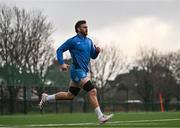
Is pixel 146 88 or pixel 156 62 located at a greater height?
pixel 156 62

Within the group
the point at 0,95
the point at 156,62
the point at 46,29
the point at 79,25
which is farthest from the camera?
the point at 156,62

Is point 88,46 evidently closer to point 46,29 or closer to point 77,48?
point 77,48

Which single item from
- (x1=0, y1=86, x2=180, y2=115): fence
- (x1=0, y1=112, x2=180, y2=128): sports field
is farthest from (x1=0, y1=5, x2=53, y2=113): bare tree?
(x1=0, y1=112, x2=180, y2=128): sports field

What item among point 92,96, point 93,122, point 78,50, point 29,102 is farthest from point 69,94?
point 29,102

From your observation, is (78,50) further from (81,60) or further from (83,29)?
(83,29)

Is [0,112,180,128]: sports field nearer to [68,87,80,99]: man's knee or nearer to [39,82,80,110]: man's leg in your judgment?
[39,82,80,110]: man's leg

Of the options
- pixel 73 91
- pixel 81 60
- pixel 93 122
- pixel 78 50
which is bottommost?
pixel 93 122

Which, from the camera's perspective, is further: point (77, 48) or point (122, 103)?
point (122, 103)

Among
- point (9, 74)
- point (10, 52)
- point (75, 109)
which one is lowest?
point (75, 109)

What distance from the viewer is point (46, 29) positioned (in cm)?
5822

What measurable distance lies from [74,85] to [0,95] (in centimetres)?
2658

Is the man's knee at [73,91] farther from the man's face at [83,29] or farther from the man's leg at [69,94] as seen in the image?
the man's face at [83,29]

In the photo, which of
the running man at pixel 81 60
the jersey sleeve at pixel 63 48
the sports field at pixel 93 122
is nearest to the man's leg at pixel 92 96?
the running man at pixel 81 60

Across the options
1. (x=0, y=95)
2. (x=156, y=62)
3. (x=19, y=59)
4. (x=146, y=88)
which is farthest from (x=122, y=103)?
(x=156, y=62)
